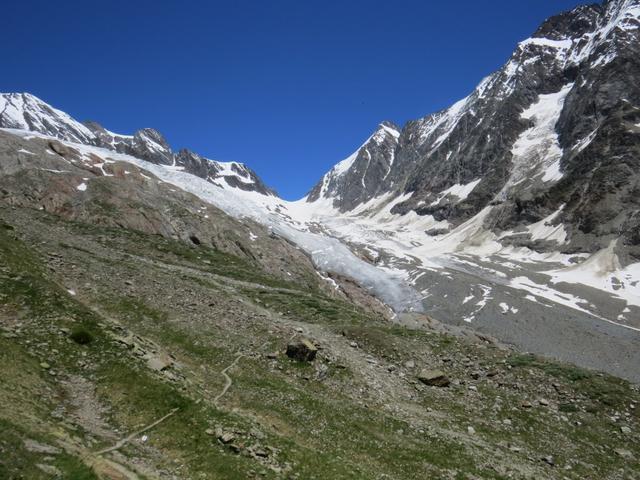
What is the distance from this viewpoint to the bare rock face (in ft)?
87.6

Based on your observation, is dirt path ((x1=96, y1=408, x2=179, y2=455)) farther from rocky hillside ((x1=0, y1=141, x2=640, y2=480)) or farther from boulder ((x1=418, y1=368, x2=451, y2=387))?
boulder ((x1=418, y1=368, x2=451, y2=387))

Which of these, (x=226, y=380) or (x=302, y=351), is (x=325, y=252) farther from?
(x=226, y=380)

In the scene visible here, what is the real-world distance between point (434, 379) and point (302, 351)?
25.3ft

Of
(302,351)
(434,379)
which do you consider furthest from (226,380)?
(434,379)

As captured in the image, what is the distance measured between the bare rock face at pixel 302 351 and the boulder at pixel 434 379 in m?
6.37

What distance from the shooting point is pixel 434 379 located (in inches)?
1048

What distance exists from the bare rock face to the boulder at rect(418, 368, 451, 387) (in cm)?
637

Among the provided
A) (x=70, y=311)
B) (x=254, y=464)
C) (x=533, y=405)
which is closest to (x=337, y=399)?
(x=254, y=464)

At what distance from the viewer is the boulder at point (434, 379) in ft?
87.1

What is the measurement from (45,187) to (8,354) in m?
59.5

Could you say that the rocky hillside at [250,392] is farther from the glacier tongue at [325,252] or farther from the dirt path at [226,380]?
the glacier tongue at [325,252]

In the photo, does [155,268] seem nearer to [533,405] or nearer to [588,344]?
[533,405]

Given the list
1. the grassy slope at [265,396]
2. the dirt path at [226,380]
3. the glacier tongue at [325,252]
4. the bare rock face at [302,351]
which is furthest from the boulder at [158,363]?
the glacier tongue at [325,252]

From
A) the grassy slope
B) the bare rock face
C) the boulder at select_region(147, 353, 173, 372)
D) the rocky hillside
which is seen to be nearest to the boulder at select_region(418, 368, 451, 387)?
the rocky hillside
